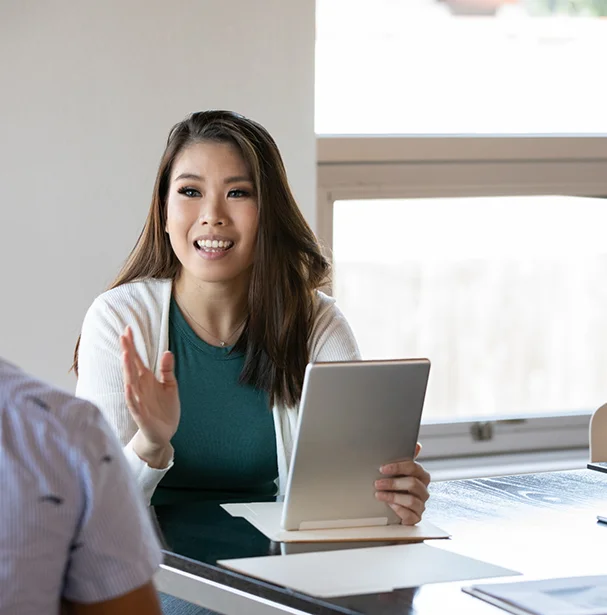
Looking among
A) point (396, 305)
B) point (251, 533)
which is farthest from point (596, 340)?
point (251, 533)

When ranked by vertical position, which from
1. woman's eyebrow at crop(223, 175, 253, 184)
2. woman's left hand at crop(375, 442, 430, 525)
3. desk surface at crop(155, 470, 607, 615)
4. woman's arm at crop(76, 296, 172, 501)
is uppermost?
woman's eyebrow at crop(223, 175, 253, 184)

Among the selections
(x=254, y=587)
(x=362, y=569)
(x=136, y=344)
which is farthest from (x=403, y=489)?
Answer: (x=136, y=344)

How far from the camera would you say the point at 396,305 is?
3066mm

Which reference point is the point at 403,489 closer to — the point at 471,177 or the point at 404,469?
the point at 404,469

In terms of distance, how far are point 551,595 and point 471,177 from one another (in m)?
1.85

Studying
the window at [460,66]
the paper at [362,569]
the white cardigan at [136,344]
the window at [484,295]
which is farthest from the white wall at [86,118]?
the paper at [362,569]

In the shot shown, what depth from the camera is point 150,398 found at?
5.36ft

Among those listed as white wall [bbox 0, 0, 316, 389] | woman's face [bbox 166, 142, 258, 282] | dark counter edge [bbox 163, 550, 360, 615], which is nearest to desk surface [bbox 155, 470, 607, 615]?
dark counter edge [bbox 163, 550, 360, 615]

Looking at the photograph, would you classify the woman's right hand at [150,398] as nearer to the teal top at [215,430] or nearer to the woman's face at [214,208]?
the teal top at [215,430]

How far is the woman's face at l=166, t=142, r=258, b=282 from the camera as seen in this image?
84.8 inches

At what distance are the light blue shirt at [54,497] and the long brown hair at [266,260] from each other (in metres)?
1.38

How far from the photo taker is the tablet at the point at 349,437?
5.29ft

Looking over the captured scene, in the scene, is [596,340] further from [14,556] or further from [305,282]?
[14,556]

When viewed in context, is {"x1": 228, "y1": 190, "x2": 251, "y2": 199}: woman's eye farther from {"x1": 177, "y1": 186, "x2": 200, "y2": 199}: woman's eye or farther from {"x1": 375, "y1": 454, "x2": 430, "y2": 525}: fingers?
{"x1": 375, "y1": 454, "x2": 430, "y2": 525}: fingers
